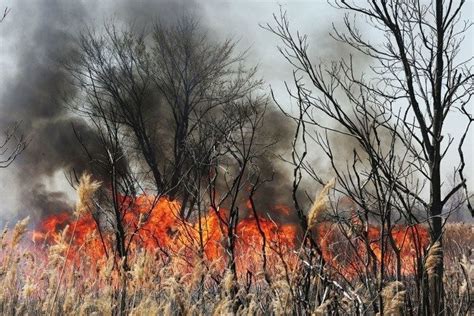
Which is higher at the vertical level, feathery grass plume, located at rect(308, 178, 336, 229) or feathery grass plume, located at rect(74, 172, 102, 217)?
feathery grass plume, located at rect(74, 172, 102, 217)

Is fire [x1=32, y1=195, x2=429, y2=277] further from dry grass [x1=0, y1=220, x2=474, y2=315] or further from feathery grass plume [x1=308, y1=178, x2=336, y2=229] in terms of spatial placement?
feathery grass plume [x1=308, y1=178, x2=336, y2=229]

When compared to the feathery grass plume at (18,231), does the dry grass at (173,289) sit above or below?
below

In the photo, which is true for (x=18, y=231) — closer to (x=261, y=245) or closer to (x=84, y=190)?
(x=84, y=190)

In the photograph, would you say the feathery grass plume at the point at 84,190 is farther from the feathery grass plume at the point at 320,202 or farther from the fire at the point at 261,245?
the feathery grass plume at the point at 320,202

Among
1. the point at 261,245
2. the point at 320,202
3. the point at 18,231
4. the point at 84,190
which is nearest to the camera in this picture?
the point at 320,202

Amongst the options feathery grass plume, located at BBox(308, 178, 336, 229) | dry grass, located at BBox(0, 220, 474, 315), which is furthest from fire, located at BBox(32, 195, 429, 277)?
feathery grass plume, located at BBox(308, 178, 336, 229)

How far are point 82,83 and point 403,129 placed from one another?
17.0 metres

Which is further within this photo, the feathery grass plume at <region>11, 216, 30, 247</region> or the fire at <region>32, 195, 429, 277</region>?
the feathery grass plume at <region>11, 216, 30, 247</region>

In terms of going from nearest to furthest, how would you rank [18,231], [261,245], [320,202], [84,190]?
1. [320,202]
2. [84,190]
3. [18,231]
4. [261,245]

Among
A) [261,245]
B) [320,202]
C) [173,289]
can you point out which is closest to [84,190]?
[173,289]

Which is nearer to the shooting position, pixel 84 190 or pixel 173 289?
pixel 173 289

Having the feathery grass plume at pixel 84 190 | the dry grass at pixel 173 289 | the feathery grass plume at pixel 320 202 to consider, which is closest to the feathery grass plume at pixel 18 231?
the dry grass at pixel 173 289

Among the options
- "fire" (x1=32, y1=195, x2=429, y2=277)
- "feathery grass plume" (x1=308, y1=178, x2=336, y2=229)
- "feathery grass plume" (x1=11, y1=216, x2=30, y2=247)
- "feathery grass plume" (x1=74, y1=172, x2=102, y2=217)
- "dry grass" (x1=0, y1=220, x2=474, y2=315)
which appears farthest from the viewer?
"feathery grass plume" (x1=11, y1=216, x2=30, y2=247)

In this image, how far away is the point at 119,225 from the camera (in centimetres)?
663
